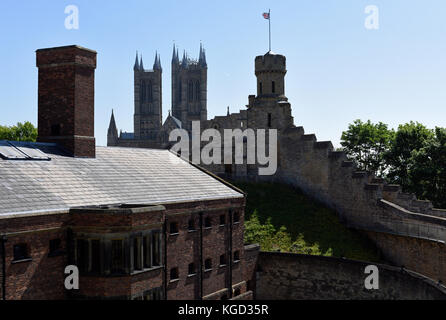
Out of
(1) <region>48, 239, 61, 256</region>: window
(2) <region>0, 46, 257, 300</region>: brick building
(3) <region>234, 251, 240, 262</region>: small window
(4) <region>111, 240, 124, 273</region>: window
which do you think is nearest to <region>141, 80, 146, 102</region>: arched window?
(2) <region>0, 46, 257, 300</region>: brick building

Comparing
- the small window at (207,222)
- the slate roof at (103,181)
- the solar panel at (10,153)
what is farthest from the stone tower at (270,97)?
the solar panel at (10,153)

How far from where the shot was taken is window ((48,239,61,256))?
66.2 ft

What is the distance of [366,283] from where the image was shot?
31031mm

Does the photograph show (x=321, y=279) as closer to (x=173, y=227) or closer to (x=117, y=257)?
(x=173, y=227)

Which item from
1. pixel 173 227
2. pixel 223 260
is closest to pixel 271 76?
pixel 223 260

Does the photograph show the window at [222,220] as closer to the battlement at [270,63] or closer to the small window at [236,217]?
the small window at [236,217]

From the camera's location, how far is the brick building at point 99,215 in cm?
1952

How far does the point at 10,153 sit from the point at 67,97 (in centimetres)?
584

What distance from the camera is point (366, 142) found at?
66.1 m

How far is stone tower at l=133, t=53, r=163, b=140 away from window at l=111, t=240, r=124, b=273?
444ft

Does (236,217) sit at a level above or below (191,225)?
below

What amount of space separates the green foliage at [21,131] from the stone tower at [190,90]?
281ft
